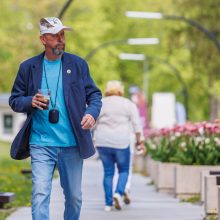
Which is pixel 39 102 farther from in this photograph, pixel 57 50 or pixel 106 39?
pixel 106 39

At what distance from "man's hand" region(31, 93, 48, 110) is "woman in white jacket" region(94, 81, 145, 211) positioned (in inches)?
232

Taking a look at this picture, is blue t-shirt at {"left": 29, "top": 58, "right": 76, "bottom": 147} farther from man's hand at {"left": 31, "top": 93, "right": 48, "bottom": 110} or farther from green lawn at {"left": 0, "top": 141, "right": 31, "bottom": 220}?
green lawn at {"left": 0, "top": 141, "right": 31, "bottom": 220}

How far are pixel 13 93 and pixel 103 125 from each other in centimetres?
570

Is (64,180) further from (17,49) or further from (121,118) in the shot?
(17,49)

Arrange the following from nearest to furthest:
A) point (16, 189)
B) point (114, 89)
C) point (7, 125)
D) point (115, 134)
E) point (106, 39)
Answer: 1. point (115, 134)
2. point (114, 89)
3. point (16, 189)
4. point (106, 39)
5. point (7, 125)

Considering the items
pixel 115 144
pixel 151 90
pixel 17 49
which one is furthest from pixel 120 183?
pixel 151 90

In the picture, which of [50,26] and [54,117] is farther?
[50,26]

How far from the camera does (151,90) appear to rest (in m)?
80.4

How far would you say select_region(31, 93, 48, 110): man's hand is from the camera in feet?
32.1

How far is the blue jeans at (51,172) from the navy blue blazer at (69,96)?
115 mm

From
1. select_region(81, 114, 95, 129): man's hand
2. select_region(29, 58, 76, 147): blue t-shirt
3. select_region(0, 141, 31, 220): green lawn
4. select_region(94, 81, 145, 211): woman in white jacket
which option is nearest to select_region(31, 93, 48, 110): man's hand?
select_region(29, 58, 76, 147): blue t-shirt

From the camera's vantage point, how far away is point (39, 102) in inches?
386

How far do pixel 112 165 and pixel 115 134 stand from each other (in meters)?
0.48

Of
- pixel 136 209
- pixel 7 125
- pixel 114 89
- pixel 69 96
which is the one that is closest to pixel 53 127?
pixel 69 96
